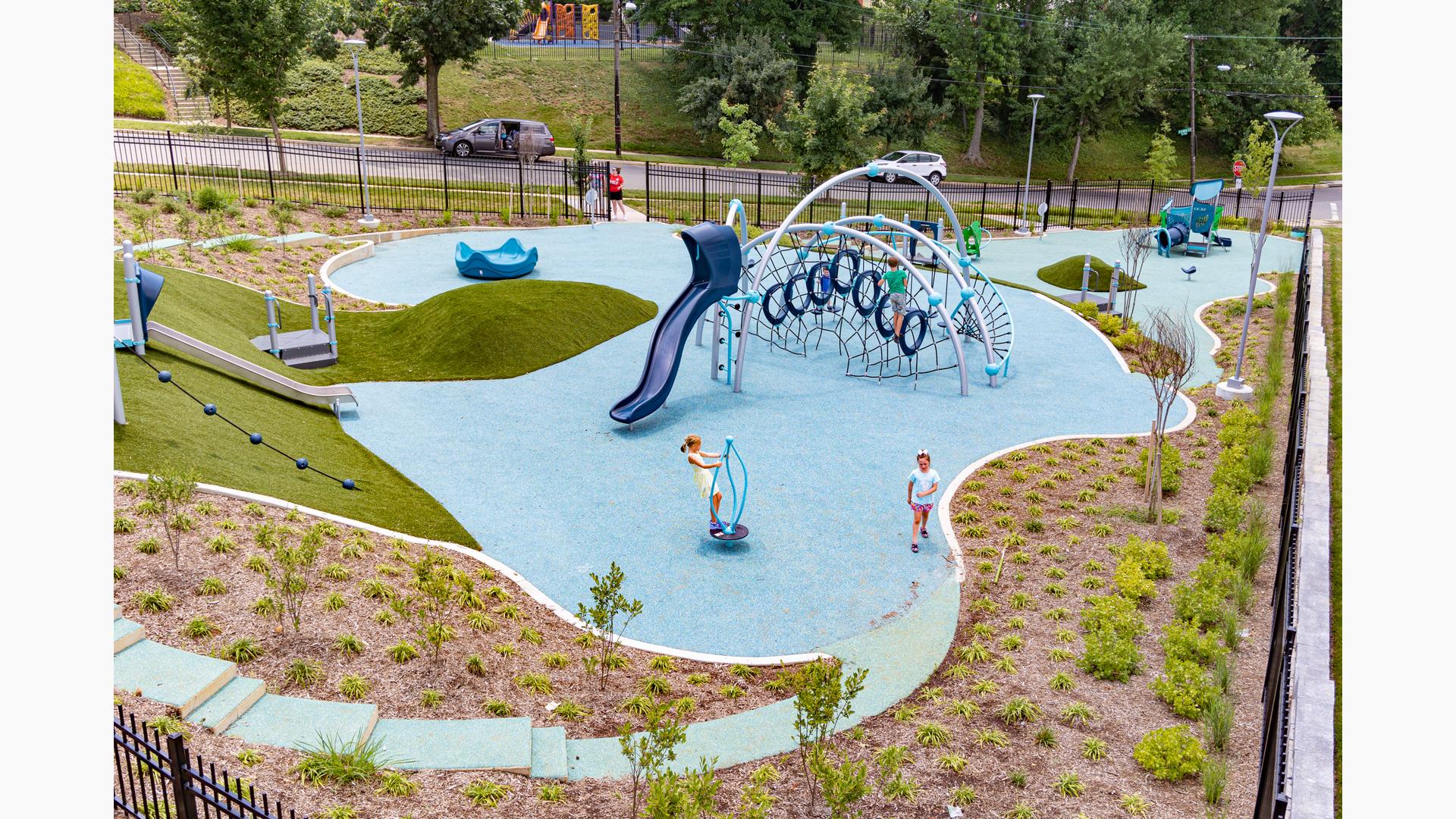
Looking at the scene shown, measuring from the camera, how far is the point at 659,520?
13828 mm

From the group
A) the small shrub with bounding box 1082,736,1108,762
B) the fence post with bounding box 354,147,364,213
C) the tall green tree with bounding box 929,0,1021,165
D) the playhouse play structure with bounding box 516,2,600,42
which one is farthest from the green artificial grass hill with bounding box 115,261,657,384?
the playhouse play structure with bounding box 516,2,600,42

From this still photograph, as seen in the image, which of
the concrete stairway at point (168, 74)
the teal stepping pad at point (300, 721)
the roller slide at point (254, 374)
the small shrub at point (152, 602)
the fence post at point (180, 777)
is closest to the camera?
the fence post at point (180, 777)

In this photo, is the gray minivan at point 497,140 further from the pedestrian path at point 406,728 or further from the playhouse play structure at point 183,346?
the pedestrian path at point 406,728

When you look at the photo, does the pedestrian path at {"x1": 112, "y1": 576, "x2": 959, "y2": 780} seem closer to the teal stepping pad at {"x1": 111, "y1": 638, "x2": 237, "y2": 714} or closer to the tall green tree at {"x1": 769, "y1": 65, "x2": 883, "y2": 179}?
the teal stepping pad at {"x1": 111, "y1": 638, "x2": 237, "y2": 714}

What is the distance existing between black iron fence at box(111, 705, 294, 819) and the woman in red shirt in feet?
97.9

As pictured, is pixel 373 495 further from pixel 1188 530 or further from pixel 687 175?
pixel 687 175

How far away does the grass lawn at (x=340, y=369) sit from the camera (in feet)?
43.3

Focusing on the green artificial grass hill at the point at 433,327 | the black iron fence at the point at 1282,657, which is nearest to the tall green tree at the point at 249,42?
the green artificial grass hill at the point at 433,327

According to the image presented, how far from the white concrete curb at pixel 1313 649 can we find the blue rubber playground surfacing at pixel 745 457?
Result: 3.83 metres

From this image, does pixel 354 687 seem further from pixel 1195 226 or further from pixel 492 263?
pixel 1195 226

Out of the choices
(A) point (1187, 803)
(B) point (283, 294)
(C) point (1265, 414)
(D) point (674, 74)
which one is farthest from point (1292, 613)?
(D) point (674, 74)

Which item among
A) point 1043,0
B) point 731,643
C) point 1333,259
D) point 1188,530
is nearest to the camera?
point 731,643

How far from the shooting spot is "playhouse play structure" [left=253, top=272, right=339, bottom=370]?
1916 centimetres

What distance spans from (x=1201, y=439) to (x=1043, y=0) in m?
45.4
